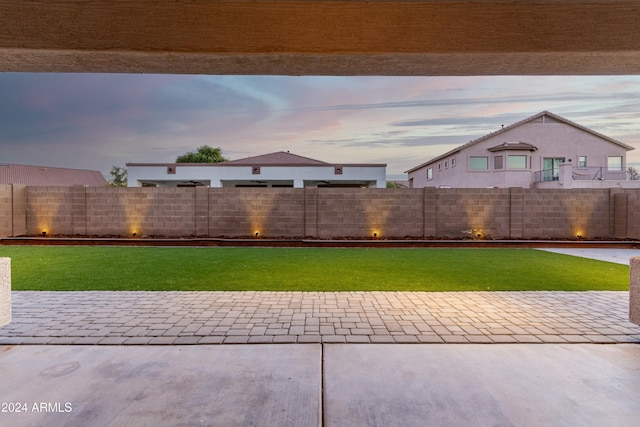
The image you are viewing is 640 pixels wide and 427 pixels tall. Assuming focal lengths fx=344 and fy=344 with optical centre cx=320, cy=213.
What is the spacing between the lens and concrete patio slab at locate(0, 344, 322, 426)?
2.50 meters

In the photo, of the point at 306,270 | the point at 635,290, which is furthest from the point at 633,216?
the point at 306,270

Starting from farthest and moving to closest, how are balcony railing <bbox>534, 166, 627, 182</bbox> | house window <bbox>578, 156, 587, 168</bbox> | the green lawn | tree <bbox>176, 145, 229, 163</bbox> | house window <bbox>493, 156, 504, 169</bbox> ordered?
tree <bbox>176, 145, 229, 163</bbox> → house window <bbox>578, 156, 587, 168</bbox> → house window <bbox>493, 156, 504, 169</bbox> → balcony railing <bbox>534, 166, 627, 182</bbox> → the green lawn

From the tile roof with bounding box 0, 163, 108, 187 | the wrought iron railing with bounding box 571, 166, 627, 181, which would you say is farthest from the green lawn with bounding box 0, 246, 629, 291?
the tile roof with bounding box 0, 163, 108, 187

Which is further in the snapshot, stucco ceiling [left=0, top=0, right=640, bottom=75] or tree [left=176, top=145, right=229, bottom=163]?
tree [left=176, top=145, right=229, bottom=163]

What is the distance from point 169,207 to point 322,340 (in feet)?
38.4

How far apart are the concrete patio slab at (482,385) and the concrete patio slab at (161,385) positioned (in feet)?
1.08

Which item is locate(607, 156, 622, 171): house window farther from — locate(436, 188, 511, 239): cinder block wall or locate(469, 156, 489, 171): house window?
locate(436, 188, 511, 239): cinder block wall

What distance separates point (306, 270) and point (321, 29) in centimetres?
579

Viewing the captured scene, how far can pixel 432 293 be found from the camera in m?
6.04

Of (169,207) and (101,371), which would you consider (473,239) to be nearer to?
Answer: (169,207)

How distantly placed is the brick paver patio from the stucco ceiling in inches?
120

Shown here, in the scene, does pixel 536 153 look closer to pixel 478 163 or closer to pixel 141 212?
pixel 478 163

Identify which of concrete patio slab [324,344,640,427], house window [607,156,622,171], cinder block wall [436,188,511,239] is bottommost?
concrete patio slab [324,344,640,427]

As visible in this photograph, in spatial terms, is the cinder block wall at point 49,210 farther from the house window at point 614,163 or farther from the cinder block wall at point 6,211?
the house window at point 614,163
